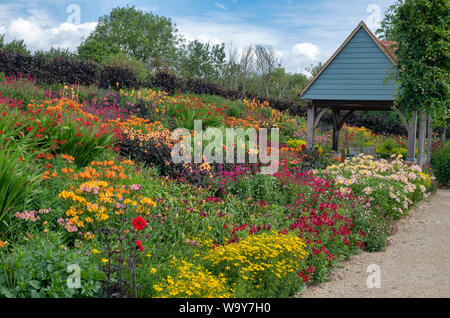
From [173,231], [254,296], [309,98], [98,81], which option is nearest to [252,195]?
[173,231]

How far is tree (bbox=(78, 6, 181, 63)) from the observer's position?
141ft

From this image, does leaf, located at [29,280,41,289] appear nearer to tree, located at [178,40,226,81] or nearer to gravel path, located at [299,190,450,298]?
gravel path, located at [299,190,450,298]

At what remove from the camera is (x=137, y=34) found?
43.1 m

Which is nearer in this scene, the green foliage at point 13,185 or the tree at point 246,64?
the green foliage at point 13,185

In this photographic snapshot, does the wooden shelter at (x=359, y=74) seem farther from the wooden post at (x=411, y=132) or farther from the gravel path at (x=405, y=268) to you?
the gravel path at (x=405, y=268)

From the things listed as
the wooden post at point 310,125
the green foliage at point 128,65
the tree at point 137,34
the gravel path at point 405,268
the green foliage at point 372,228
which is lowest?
the gravel path at point 405,268

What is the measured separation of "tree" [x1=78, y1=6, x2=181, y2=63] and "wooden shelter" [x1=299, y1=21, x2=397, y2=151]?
31.5m

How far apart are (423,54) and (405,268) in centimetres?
799

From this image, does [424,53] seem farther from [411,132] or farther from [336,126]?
[336,126]

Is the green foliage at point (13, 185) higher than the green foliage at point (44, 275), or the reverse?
the green foliage at point (13, 185)

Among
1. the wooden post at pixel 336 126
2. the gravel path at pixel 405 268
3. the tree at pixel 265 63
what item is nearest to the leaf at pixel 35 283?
the gravel path at pixel 405 268

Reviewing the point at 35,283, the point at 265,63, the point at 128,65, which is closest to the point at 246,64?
the point at 265,63

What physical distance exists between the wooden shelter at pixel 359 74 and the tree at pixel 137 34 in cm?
3152

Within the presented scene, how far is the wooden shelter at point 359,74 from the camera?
39.5 feet
